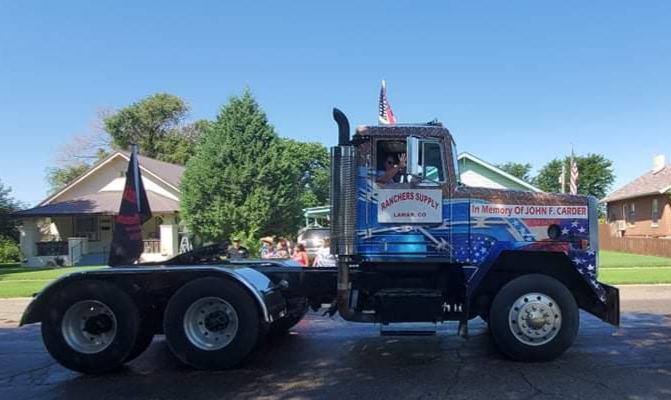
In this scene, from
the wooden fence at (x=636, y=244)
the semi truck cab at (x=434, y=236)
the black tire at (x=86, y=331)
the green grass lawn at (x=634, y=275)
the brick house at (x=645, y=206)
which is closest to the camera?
the black tire at (x=86, y=331)

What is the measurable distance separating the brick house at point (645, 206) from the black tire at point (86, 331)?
31431mm

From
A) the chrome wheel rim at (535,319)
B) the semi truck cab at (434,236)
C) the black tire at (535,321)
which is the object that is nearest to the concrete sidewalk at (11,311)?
the semi truck cab at (434,236)

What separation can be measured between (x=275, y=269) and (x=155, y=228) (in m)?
26.6

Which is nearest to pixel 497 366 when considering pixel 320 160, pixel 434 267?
pixel 434 267

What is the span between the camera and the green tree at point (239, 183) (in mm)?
27953

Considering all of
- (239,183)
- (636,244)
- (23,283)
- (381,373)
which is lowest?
(381,373)

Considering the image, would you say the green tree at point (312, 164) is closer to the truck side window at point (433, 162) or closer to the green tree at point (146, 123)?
the green tree at point (146, 123)

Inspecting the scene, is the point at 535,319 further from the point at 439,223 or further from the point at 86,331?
the point at 86,331

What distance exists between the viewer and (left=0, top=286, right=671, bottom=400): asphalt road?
599 cm

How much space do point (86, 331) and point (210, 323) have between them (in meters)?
1.53

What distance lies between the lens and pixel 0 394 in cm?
632

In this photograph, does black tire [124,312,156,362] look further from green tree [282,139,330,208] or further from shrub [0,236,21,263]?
green tree [282,139,330,208]

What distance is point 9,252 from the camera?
3453 cm

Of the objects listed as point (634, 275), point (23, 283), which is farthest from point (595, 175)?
point (23, 283)
